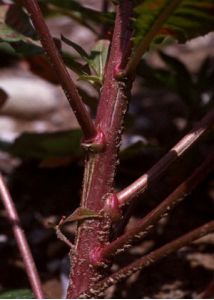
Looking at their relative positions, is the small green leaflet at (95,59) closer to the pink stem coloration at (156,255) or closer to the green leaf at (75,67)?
the green leaf at (75,67)

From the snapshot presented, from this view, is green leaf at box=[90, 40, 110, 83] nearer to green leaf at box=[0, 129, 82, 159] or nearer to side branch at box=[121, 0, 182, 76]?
side branch at box=[121, 0, 182, 76]

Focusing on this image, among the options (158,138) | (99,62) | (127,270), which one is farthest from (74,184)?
(127,270)

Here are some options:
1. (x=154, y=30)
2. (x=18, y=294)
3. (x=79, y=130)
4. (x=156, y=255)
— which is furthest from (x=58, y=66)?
(x=79, y=130)

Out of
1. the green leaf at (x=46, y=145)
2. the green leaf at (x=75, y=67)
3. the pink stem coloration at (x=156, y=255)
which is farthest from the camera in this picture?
the green leaf at (x=46, y=145)

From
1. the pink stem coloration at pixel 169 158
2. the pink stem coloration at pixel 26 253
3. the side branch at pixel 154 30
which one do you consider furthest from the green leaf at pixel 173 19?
the pink stem coloration at pixel 26 253

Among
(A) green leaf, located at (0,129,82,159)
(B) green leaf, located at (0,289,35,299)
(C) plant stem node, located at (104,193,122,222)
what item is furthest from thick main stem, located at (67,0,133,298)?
(A) green leaf, located at (0,129,82,159)

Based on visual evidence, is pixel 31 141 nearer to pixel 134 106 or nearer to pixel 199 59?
pixel 134 106
